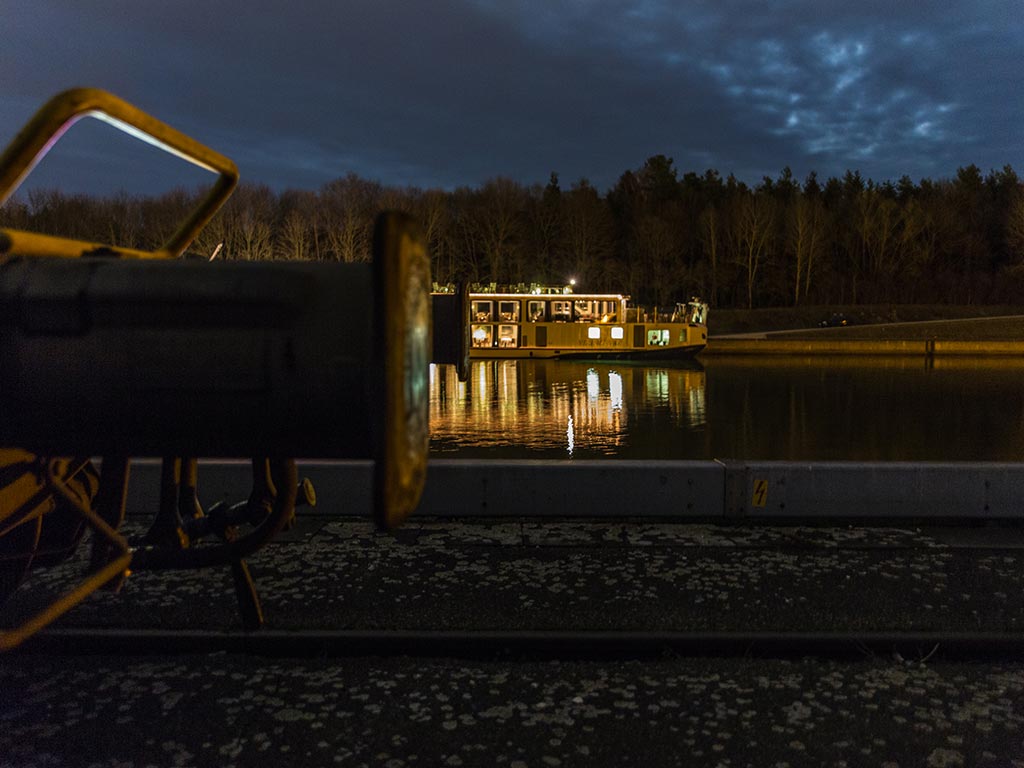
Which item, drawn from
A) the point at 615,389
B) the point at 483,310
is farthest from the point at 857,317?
the point at 615,389

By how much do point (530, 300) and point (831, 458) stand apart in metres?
33.7

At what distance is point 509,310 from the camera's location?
47844 millimetres

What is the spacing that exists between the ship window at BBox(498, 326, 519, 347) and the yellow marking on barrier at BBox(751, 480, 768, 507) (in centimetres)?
3955

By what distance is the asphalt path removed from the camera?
377cm

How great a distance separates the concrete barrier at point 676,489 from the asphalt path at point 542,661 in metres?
0.91

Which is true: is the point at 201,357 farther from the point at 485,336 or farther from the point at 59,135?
the point at 485,336

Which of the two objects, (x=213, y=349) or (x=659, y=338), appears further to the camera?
(x=659, y=338)

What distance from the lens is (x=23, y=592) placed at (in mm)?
5734

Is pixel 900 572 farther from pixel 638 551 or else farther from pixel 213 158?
pixel 213 158

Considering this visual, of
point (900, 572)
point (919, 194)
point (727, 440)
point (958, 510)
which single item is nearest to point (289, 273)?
point (900, 572)

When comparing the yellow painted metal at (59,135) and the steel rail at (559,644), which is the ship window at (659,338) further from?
the yellow painted metal at (59,135)

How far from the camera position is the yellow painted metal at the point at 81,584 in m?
2.35

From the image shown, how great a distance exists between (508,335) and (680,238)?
44.8 m

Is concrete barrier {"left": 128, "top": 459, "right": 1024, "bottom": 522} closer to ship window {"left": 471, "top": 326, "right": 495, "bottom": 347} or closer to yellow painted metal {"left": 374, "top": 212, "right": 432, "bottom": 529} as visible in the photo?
yellow painted metal {"left": 374, "top": 212, "right": 432, "bottom": 529}
